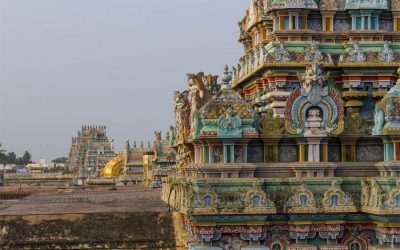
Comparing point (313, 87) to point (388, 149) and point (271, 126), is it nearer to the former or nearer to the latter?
point (271, 126)

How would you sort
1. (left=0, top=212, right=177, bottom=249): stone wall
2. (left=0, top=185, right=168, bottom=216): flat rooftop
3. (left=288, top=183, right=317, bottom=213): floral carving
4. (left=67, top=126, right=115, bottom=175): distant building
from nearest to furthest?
(left=288, top=183, right=317, bottom=213): floral carving
(left=0, top=212, right=177, bottom=249): stone wall
(left=0, top=185, right=168, bottom=216): flat rooftop
(left=67, top=126, right=115, bottom=175): distant building

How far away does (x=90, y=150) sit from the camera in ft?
278

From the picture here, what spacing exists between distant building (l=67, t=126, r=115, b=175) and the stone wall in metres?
60.4

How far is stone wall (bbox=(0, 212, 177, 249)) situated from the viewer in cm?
1515

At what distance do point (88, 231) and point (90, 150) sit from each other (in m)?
70.0

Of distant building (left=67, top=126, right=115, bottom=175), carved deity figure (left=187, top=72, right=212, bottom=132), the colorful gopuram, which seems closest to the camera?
the colorful gopuram

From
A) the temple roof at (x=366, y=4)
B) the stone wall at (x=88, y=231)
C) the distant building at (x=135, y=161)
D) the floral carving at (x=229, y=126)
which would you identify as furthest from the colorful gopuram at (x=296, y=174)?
the distant building at (x=135, y=161)

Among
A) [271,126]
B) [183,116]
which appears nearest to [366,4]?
[271,126]

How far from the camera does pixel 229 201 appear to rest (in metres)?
12.5

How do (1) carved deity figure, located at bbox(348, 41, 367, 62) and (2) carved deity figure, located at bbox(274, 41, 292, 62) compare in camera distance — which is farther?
(1) carved deity figure, located at bbox(348, 41, 367, 62)

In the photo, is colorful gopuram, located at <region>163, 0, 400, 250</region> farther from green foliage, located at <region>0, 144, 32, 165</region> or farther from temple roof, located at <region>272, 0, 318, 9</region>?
green foliage, located at <region>0, 144, 32, 165</region>

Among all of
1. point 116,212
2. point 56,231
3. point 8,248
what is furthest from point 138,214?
point 8,248

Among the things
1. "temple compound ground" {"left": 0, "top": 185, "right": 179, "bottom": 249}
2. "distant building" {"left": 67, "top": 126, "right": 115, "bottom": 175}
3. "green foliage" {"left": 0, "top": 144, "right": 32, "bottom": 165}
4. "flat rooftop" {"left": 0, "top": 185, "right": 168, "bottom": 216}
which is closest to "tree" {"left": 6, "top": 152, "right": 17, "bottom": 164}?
"green foliage" {"left": 0, "top": 144, "right": 32, "bottom": 165}

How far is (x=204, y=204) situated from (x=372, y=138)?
3256 mm
